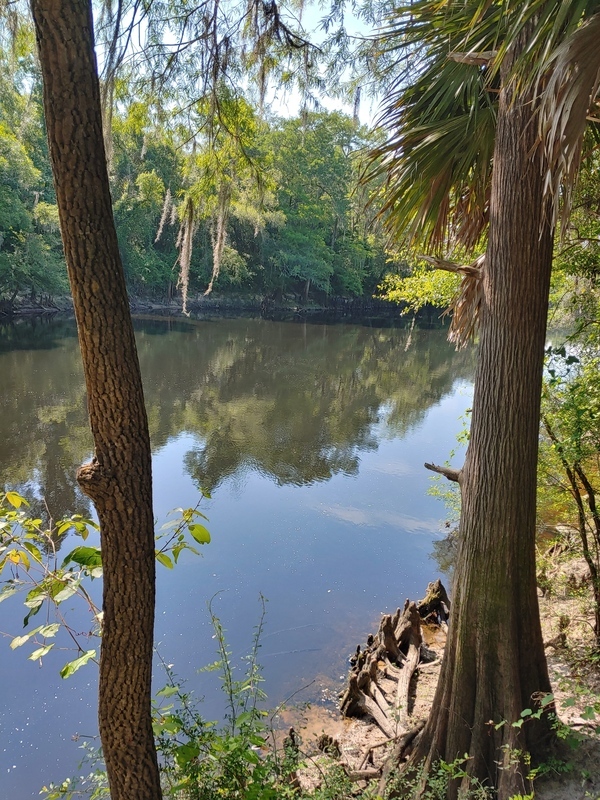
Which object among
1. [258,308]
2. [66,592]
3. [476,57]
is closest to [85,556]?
[66,592]

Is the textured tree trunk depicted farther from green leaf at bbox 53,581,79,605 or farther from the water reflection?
the water reflection

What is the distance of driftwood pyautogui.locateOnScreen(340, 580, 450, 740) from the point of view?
4414mm

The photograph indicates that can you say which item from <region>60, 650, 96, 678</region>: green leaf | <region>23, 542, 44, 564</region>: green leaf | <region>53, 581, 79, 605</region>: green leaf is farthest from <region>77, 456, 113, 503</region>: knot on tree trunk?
<region>60, 650, 96, 678</region>: green leaf

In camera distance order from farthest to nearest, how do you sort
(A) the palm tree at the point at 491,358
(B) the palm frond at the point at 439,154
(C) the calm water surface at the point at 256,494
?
(C) the calm water surface at the point at 256,494
(B) the palm frond at the point at 439,154
(A) the palm tree at the point at 491,358

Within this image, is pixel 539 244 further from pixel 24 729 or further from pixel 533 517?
pixel 24 729

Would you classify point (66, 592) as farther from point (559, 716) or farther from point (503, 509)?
point (559, 716)

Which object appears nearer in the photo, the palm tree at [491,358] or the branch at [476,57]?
the branch at [476,57]

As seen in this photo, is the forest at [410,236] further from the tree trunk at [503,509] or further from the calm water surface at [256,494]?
the calm water surface at [256,494]

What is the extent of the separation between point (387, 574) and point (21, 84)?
6612mm

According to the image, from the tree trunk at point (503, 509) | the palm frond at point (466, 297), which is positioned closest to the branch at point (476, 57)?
the tree trunk at point (503, 509)

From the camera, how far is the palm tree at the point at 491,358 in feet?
8.88

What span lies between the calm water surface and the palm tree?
2.22 metres

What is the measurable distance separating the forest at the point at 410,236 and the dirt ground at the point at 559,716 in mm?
141

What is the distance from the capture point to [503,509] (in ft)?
9.37
